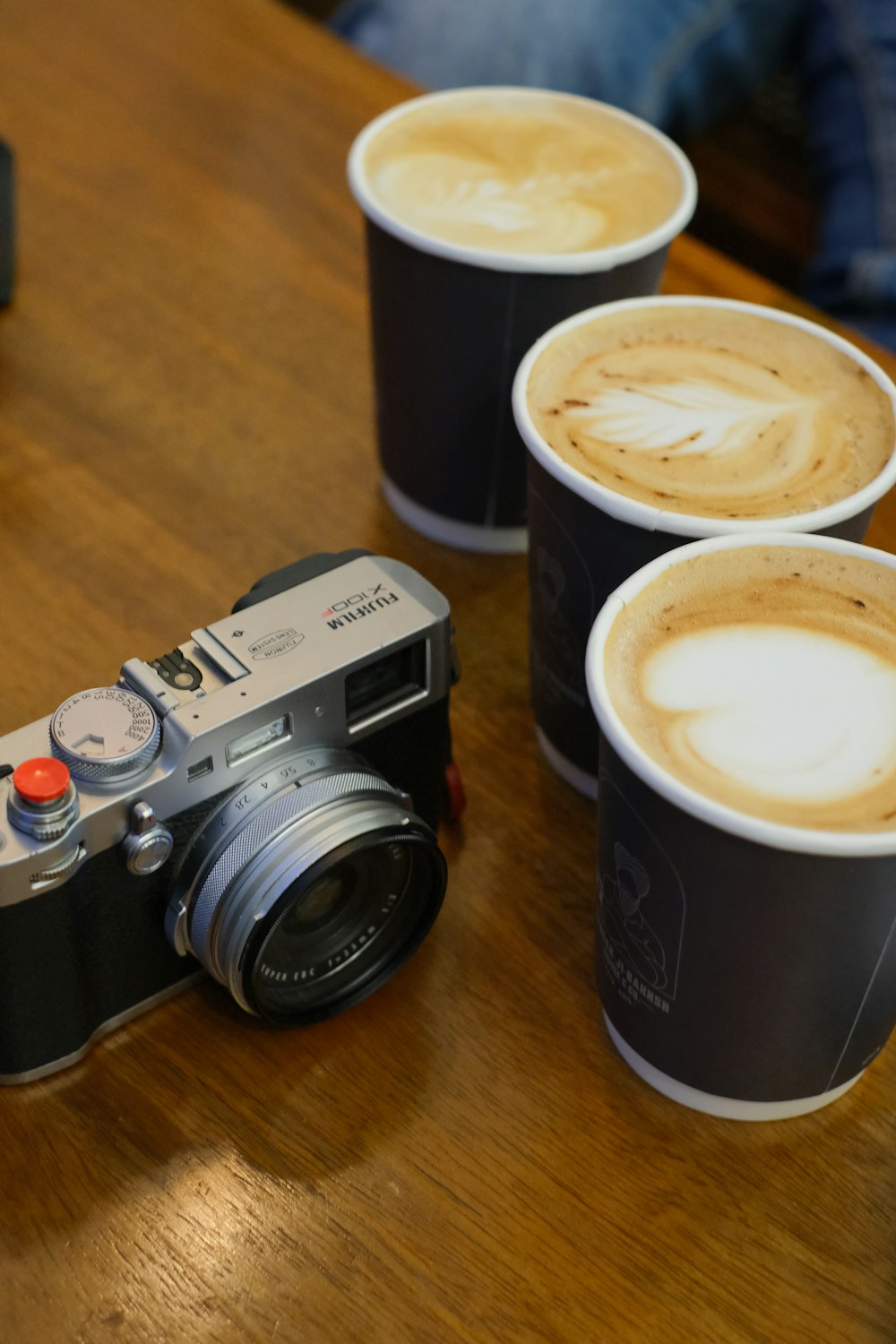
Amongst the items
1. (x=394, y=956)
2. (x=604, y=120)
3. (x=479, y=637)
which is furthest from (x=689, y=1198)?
(x=604, y=120)

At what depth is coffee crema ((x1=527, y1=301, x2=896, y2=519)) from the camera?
2.12 ft

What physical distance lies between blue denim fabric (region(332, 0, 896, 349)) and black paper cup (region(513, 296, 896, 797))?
678mm

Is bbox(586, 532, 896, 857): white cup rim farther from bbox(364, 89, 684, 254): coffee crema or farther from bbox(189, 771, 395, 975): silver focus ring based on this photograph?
bbox(364, 89, 684, 254): coffee crema

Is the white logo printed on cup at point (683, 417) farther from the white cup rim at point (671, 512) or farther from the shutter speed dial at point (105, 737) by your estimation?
the shutter speed dial at point (105, 737)

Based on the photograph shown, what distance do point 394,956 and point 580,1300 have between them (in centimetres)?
17

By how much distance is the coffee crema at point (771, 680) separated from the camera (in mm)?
507

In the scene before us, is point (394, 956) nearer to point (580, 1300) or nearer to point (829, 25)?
point (580, 1300)

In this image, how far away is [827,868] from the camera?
19.1 inches

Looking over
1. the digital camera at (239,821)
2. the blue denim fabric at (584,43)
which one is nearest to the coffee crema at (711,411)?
the digital camera at (239,821)

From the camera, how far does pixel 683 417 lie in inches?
27.0

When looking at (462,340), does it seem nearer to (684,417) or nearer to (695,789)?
(684,417)

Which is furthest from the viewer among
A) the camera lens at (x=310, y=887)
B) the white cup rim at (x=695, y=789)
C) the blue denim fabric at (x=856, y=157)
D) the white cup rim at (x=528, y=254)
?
the blue denim fabric at (x=856, y=157)

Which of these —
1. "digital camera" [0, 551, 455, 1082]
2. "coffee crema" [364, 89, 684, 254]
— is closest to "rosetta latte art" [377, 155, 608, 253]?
"coffee crema" [364, 89, 684, 254]

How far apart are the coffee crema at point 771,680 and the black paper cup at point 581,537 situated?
0.10 feet
